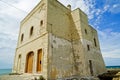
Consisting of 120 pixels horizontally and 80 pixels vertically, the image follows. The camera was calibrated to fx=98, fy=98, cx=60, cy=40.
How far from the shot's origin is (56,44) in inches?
367

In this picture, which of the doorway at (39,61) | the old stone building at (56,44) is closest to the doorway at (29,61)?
the old stone building at (56,44)

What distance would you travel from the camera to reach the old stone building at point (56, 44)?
8.52 metres

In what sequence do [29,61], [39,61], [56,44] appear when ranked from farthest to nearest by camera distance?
[29,61] < [56,44] < [39,61]

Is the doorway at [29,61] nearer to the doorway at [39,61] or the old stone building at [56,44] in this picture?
the old stone building at [56,44]

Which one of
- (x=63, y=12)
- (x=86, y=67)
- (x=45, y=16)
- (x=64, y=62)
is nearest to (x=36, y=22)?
(x=45, y=16)

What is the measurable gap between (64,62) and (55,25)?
12.7ft

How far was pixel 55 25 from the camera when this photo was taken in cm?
1016

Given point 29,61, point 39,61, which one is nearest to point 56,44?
point 39,61

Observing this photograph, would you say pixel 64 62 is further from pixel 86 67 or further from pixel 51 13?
pixel 51 13

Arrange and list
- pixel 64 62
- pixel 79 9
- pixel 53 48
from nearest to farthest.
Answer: pixel 53 48
pixel 64 62
pixel 79 9

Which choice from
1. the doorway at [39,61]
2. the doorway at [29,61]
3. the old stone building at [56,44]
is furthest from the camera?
the doorway at [29,61]

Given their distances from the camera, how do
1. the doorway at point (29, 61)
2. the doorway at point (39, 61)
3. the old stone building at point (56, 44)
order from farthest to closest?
the doorway at point (29, 61)
the doorway at point (39, 61)
the old stone building at point (56, 44)

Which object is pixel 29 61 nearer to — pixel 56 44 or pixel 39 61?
pixel 39 61

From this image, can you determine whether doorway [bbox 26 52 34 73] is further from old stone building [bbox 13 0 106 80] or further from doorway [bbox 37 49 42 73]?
doorway [bbox 37 49 42 73]
